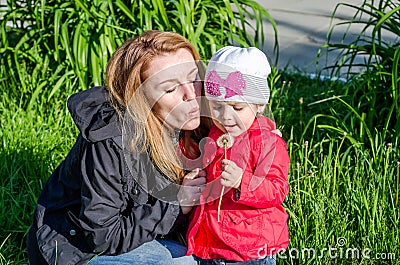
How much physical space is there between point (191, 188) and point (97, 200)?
344 millimetres

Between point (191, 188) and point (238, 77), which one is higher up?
point (238, 77)

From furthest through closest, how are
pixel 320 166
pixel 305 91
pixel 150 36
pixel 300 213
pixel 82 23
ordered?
pixel 305 91 < pixel 82 23 < pixel 320 166 < pixel 300 213 < pixel 150 36

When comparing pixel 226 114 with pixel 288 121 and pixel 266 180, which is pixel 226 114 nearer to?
pixel 266 180

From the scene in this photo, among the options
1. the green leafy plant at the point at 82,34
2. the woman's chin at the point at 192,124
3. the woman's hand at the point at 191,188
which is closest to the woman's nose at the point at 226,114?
the woman's chin at the point at 192,124

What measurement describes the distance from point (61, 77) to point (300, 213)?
A: 1.85 meters

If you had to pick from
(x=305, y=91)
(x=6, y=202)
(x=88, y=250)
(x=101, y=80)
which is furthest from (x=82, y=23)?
(x=88, y=250)

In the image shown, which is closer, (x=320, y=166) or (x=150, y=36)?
(x=150, y=36)

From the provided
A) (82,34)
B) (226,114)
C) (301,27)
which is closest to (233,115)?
(226,114)

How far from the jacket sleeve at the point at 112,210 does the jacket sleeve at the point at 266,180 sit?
0.36m

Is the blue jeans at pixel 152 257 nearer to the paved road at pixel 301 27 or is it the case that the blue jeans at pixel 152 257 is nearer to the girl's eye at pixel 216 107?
the girl's eye at pixel 216 107

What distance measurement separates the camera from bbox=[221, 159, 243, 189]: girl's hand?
251 cm

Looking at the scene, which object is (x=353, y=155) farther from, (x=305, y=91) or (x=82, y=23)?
(x=82, y=23)

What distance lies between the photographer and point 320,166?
11.3 ft

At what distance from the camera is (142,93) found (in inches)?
107
